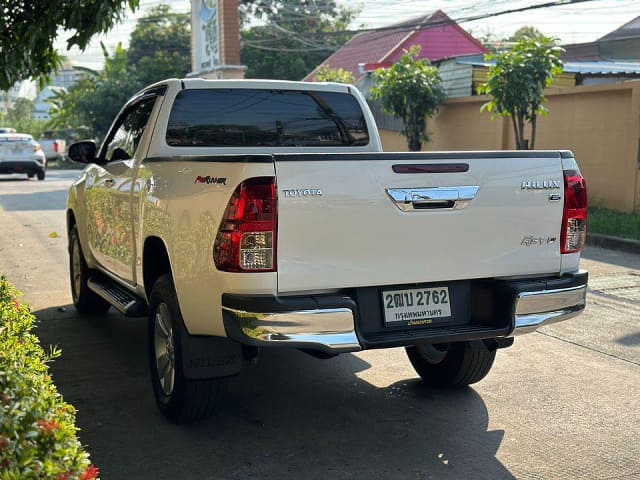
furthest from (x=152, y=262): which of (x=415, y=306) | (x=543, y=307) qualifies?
(x=543, y=307)

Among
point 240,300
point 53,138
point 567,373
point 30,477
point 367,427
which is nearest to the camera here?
point 30,477

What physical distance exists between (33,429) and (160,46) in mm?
47530

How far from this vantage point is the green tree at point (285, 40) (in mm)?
44719

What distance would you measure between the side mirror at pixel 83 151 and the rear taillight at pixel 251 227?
2.91 m

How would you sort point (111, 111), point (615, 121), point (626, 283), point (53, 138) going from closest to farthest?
point (626, 283)
point (615, 121)
point (111, 111)
point (53, 138)

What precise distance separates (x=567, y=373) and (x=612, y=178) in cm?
983

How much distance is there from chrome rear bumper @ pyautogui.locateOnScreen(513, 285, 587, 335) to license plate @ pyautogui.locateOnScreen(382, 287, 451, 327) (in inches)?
14.7

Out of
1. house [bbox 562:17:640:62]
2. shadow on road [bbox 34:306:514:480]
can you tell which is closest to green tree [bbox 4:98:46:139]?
house [bbox 562:17:640:62]

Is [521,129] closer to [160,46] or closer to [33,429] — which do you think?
[33,429]

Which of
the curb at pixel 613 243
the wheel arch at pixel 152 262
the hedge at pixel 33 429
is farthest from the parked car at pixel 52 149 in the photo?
the hedge at pixel 33 429

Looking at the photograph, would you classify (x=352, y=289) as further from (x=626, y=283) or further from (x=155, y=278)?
(x=626, y=283)

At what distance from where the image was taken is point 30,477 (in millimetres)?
2383

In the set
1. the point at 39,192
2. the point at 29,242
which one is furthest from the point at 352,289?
the point at 39,192

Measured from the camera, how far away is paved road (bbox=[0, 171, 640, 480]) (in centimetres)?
425
